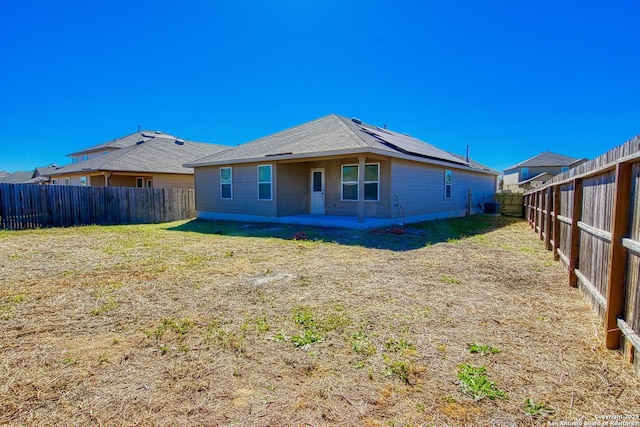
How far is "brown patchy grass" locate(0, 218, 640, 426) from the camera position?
214cm

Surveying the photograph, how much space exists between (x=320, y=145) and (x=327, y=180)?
2000mm

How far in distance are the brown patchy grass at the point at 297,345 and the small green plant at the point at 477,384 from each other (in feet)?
0.16

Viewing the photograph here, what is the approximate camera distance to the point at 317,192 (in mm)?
14047

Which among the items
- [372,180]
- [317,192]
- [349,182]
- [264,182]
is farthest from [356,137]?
[264,182]

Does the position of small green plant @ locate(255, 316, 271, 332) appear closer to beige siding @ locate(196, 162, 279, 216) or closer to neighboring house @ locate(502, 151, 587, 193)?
beige siding @ locate(196, 162, 279, 216)

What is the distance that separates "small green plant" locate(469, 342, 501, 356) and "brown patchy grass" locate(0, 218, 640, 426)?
7 centimetres

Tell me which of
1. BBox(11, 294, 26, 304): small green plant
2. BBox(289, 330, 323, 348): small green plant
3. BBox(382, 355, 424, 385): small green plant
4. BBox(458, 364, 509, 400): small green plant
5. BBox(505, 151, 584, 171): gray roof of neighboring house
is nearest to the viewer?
BBox(458, 364, 509, 400): small green plant

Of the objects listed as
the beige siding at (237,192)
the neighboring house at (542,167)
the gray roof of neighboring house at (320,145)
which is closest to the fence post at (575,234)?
the gray roof of neighboring house at (320,145)

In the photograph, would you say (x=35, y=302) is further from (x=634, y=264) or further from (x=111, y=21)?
(x=111, y=21)

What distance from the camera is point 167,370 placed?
2627 mm

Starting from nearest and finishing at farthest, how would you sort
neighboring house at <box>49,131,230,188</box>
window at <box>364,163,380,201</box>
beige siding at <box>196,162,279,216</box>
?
window at <box>364,163,380,201</box>, beige siding at <box>196,162,279,216</box>, neighboring house at <box>49,131,230,188</box>

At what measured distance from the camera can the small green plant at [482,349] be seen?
9.38 ft

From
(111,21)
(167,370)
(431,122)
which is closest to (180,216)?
(111,21)

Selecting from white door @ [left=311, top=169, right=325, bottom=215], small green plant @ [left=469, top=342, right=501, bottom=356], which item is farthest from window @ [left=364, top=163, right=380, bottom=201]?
small green plant @ [left=469, top=342, right=501, bottom=356]
